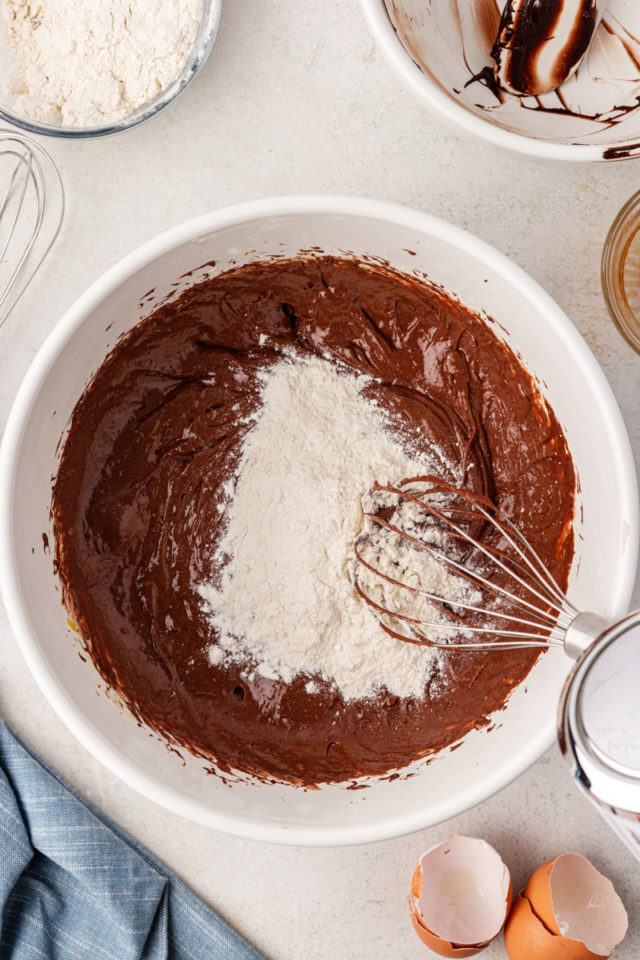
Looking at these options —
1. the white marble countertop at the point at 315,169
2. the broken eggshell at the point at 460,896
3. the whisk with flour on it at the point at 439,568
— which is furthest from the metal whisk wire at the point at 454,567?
the broken eggshell at the point at 460,896

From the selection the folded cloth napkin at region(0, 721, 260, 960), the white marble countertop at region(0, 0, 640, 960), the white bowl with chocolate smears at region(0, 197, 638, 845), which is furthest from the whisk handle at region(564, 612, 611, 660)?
the folded cloth napkin at region(0, 721, 260, 960)

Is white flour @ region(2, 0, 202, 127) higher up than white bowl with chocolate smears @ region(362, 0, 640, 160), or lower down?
higher up

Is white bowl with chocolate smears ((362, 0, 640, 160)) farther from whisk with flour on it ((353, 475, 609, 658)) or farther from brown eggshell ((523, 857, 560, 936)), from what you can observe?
brown eggshell ((523, 857, 560, 936))

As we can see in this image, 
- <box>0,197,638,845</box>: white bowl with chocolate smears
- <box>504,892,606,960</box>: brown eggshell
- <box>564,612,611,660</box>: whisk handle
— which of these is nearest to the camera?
<box>564,612,611,660</box>: whisk handle

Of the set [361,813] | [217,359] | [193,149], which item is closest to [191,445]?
[217,359]

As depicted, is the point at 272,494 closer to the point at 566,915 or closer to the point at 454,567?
the point at 454,567

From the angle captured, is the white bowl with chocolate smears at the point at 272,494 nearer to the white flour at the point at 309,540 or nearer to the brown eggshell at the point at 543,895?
the white flour at the point at 309,540
